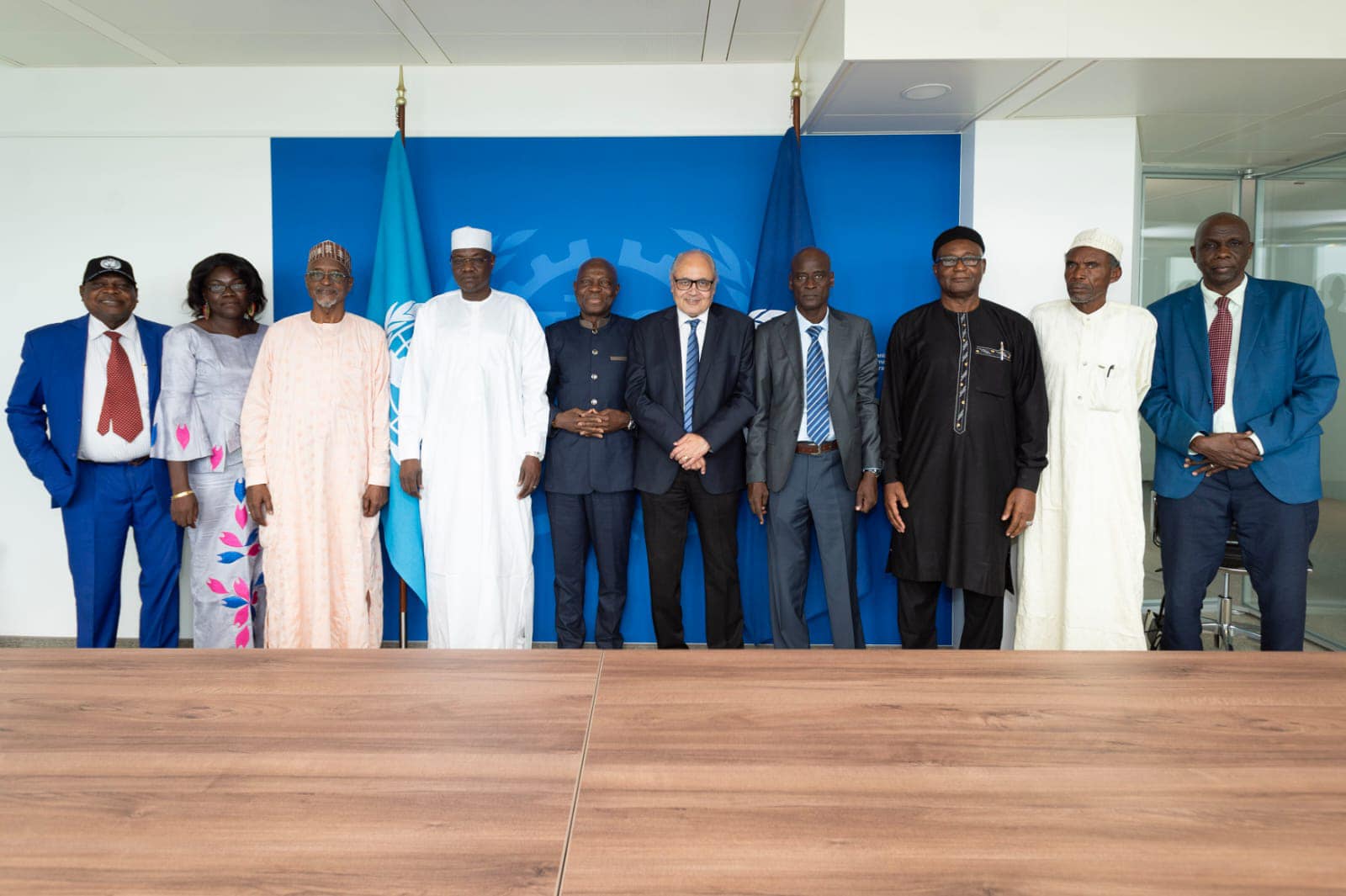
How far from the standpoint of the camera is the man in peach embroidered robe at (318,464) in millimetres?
3939

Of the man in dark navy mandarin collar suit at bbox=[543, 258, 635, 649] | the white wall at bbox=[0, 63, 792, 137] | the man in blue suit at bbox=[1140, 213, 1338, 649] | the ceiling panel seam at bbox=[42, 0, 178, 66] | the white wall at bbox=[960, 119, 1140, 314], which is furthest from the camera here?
the white wall at bbox=[0, 63, 792, 137]

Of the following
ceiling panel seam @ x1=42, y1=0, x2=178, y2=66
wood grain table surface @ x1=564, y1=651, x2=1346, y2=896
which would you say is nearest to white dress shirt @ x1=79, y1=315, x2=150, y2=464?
ceiling panel seam @ x1=42, y1=0, x2=178, y2=66

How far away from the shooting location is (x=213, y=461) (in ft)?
13.3

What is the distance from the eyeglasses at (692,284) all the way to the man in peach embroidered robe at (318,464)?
1375mm

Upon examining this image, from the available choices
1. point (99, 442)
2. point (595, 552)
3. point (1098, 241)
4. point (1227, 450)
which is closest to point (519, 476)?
point (595, 552)

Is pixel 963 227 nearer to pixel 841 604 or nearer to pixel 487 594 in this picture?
pixel 841 604

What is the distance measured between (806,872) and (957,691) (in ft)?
1.98

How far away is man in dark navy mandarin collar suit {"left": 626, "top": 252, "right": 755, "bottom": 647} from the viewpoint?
13.3 ft

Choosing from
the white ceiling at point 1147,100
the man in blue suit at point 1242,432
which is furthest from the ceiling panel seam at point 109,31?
the man in blue suit at point 1242,432

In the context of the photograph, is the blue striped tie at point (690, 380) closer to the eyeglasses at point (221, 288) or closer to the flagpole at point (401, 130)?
the flagpole at point (401, 130)

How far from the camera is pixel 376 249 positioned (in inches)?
176

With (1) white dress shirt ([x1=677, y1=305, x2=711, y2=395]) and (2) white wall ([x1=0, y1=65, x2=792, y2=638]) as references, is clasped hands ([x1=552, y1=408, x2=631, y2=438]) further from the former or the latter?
(2) white wall ([x1=0, y1=65, x2=792, y2=638])

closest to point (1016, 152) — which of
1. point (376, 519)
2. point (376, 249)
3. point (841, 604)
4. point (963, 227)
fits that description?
point (963, 227)

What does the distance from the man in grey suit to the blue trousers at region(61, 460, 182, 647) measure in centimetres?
266
